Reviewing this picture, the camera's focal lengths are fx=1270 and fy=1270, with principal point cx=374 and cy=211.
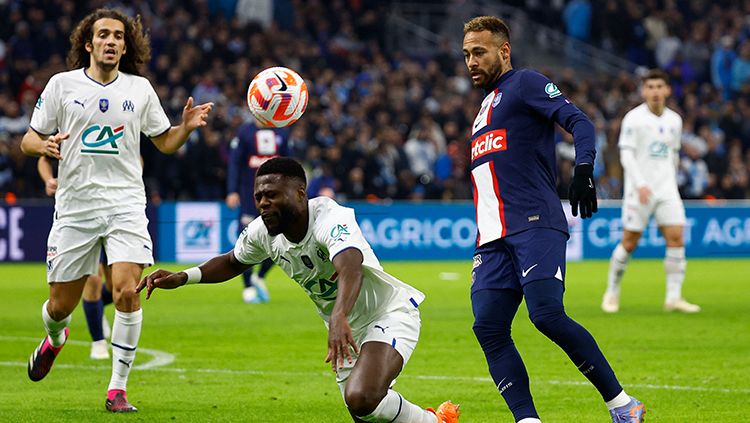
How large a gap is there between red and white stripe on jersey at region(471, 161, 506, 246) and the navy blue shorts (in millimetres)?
52

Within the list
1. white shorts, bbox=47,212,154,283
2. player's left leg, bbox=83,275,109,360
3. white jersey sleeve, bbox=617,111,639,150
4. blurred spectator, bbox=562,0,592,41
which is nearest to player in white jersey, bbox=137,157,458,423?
white shorts, bbox=47,212,154,283

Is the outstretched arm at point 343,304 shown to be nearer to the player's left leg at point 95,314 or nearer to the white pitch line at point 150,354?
the white pitch line at point 150,354

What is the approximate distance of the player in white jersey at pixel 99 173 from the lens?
8266 millimetres

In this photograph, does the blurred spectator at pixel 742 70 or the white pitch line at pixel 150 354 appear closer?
the white pitch line at pixel 150 354

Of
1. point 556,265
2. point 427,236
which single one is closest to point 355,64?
point 427,236

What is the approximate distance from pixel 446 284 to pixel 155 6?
38.9ft

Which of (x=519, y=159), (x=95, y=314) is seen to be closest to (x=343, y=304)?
(x=519, y=159)

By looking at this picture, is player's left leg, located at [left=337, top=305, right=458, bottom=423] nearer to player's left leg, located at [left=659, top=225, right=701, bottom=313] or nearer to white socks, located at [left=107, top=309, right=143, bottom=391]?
white socks, located at [left=107, top=309, right=143, bottom=391]

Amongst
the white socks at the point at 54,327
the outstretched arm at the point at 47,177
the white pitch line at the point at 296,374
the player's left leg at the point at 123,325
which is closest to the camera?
the player's left leg at the point at 123,325

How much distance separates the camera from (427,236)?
24781mm

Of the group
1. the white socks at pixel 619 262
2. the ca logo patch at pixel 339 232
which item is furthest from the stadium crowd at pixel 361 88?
the ca logo patch at pixel 339 232

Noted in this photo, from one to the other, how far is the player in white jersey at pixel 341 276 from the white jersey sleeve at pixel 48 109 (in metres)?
2.22

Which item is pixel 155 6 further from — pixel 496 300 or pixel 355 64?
pixel 496 300

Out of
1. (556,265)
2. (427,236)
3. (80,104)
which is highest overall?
(80,104)
